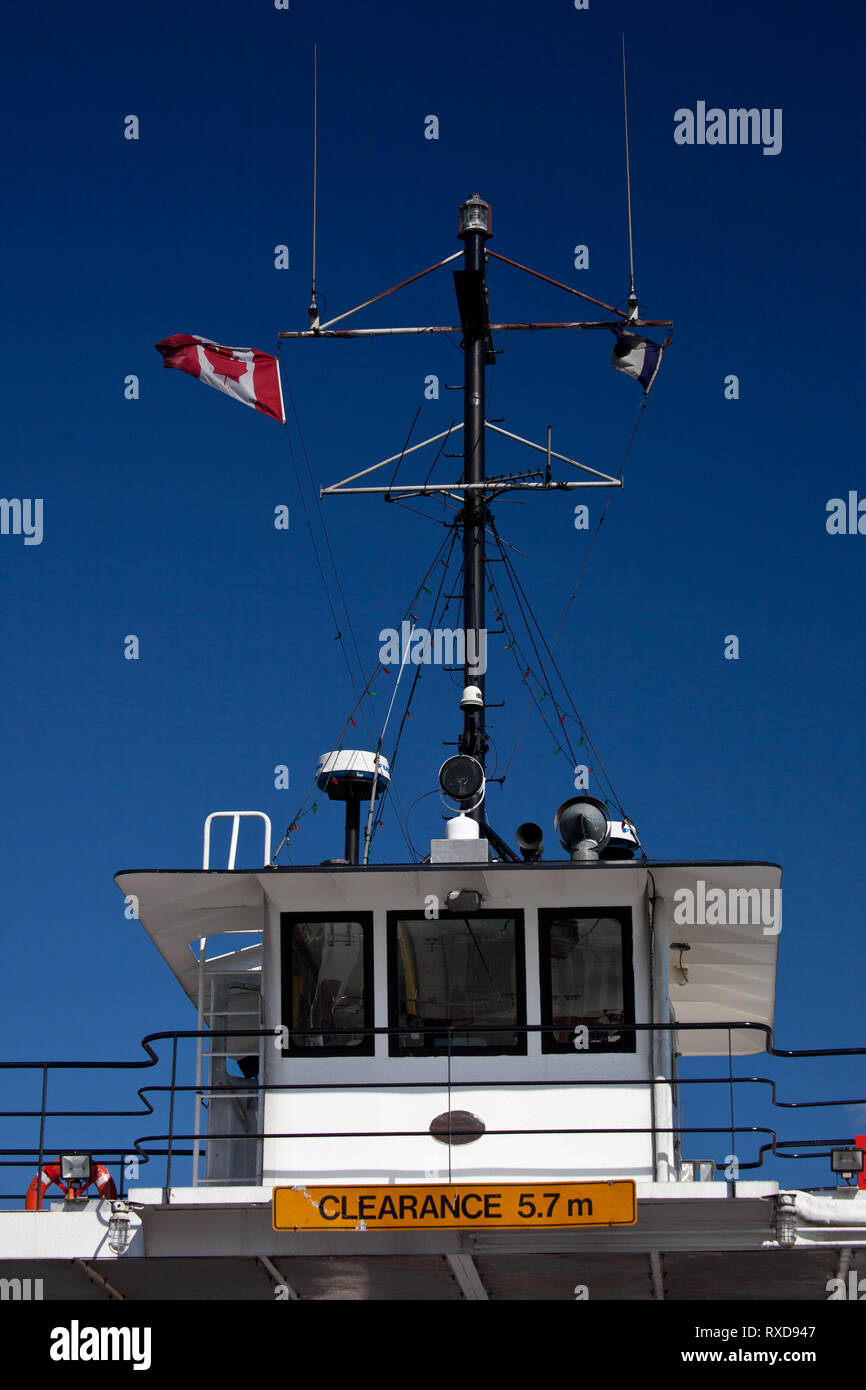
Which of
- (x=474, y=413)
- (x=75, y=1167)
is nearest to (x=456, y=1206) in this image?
(x=75, y=1167)

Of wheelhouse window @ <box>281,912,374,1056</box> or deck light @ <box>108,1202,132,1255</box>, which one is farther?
wheelhouse window @ <box>281,912,374,1056</box>

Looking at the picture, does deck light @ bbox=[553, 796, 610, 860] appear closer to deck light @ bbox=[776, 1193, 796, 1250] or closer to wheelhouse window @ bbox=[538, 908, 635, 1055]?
wheelhouse window @ bbox=[538, 908, 635, 1055]

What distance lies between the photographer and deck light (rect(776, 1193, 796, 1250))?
610 inches

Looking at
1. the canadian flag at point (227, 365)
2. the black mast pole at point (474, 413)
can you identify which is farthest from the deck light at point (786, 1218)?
the canadian flag at point (227, 365)

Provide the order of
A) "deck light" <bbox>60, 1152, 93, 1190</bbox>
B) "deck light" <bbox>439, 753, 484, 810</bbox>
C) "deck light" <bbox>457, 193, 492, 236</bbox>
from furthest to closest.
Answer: "deck light" <bbox>457, 193, 492, 236</bbox> → "deck light" <bbox>439, 753, 484, 810</bbox> → "deck light" <bbox>60, 1152, 93, 1190</bbox>

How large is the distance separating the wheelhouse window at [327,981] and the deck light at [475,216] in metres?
8.90

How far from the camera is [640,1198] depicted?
1571 centimetres

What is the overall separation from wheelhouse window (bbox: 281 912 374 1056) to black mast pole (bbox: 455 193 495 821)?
373 cm

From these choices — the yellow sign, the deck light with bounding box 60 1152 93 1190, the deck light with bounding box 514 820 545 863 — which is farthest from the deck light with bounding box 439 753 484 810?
the deck light with bounding box 60 1152 93 1190

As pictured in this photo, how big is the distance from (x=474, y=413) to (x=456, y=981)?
24.1 feet
